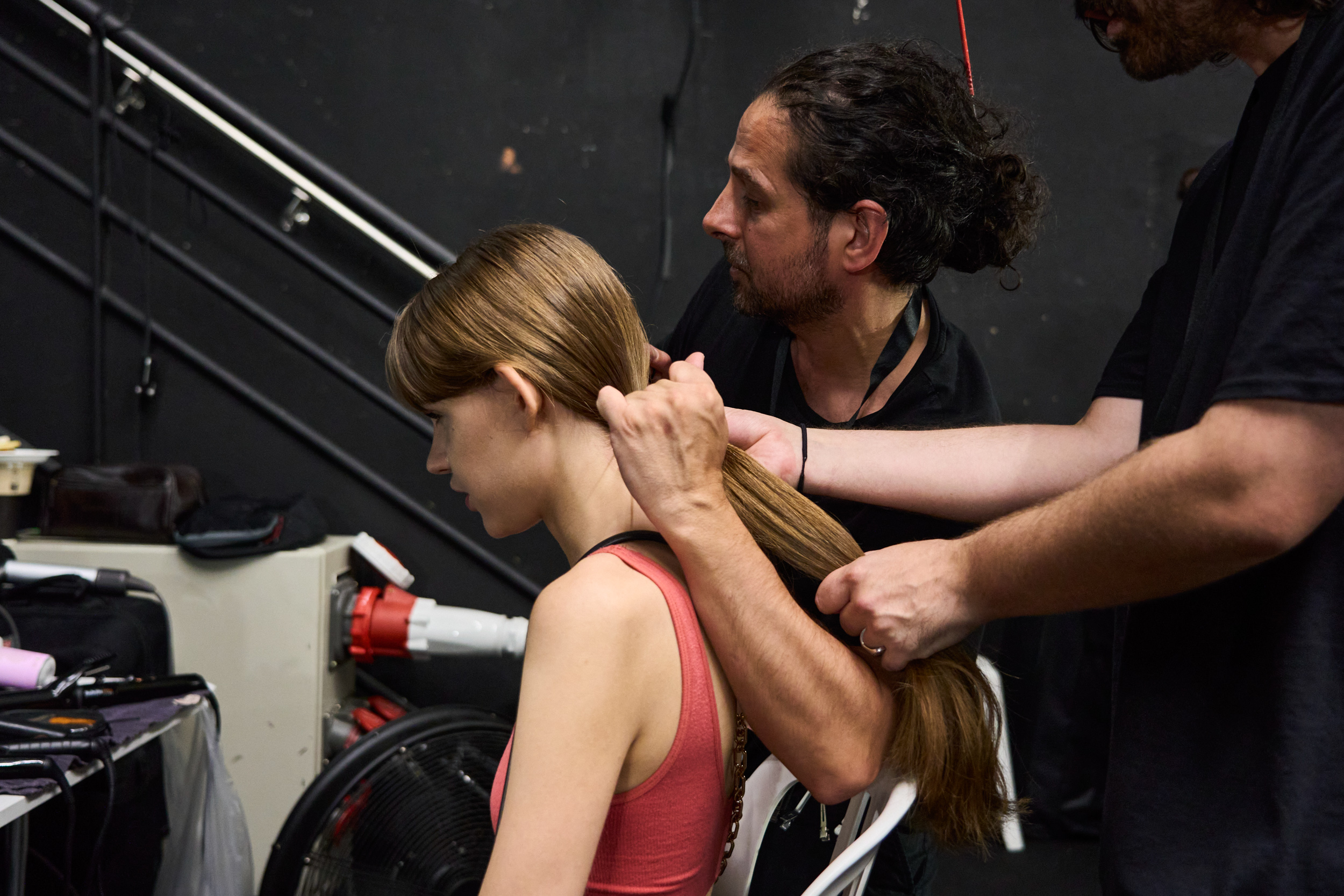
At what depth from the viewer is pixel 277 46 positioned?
107 inches

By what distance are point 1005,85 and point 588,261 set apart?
2.33m

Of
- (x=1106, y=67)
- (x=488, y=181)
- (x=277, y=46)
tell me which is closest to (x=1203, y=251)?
(x=488, y=181)

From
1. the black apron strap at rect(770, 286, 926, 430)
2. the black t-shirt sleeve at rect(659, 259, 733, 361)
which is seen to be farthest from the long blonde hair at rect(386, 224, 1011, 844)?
the black t-shirt sleeve at rect(659, 259, 733, 361)

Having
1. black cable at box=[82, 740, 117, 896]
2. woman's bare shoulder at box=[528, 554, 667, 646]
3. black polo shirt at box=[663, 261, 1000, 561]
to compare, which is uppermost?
black polo shirt at box=[663, 261, 1000, 561]

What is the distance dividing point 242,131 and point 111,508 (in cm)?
105

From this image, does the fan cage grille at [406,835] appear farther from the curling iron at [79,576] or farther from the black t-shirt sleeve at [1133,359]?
the black t-shirt sleeve at [1133,359]

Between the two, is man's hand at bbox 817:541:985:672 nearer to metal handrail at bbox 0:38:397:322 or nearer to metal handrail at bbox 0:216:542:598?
metal handrail at bbox 0:216:542:598

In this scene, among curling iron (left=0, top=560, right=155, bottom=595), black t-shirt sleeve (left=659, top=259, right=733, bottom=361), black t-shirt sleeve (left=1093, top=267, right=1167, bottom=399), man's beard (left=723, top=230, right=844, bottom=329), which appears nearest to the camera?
black t-shirt sleeve (left=1093, top=267, right=1167, bottom=399)

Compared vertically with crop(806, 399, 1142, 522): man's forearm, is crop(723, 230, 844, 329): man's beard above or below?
above

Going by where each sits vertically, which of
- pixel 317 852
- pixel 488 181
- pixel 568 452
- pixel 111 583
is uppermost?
pixel 488 181

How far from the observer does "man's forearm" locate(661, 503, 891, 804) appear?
0.90m

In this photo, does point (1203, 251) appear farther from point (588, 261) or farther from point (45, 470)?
→ point (45, 470)

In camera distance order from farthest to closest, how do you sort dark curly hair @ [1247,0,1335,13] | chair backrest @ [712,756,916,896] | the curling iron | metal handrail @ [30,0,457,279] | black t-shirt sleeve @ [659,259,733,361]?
metal handrail @ [30,0,457,279]
the curling iron
black t-shirt sleeve @ [659,259,733,361]
chair backrest @ [712,756,916,896]
dark curly hair @ [1247,0,1335,13]

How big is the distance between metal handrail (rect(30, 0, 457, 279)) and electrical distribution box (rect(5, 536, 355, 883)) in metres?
0.90
